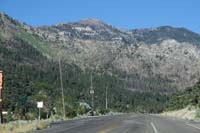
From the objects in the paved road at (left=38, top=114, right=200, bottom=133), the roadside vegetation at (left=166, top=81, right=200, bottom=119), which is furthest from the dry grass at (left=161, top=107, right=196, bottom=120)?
the paved road at (left=38, top=114, right=200, bottom=133)

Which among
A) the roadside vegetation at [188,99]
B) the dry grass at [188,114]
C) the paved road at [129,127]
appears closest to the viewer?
the paved road at [129,127]

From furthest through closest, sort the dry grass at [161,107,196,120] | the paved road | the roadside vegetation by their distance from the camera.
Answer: the roadside vegetation, the dry grass at [161,107,196,120], the paved road

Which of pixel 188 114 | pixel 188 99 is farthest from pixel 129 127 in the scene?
pixel 188 99

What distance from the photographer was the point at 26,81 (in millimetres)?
116875

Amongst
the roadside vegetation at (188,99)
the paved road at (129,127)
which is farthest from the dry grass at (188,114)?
the paved road at (129,127)

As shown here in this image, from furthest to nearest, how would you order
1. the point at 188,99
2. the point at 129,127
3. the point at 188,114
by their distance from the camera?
1. the point at 188,99
2. the point at 188,114
3. the point at 129,127

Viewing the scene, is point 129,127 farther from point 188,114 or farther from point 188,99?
point 188,99

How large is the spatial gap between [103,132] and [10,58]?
11523 cm

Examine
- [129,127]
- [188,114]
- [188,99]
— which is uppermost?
[188,99]

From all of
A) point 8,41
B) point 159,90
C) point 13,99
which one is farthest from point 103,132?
point 159,90

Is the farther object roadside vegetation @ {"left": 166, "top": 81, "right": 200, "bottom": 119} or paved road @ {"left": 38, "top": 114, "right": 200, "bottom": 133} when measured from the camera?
roadside vegetation @ {"left": 166, "top": 81, "right": 200, "bottom": 119}

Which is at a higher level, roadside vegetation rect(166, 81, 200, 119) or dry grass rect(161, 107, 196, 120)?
roadside vegetation rect(166, 81, 200, 119)

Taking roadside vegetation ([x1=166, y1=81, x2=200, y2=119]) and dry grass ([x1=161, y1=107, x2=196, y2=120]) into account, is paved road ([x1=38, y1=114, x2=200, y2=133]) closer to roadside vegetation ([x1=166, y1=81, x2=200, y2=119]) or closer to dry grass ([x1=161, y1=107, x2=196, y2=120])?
dry grass ([x1=161, y1=107, x2=196, y2=120])

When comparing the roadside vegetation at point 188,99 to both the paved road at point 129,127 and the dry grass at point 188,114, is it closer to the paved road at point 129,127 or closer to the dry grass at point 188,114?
the dry grass at point 188,114
